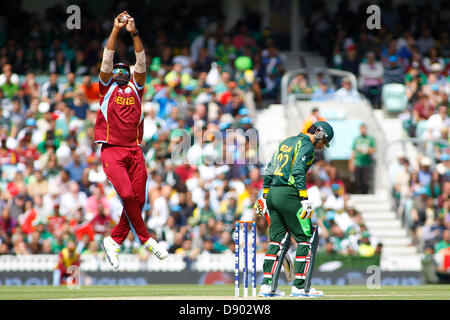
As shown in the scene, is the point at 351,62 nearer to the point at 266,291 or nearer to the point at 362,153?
the point at 362,153

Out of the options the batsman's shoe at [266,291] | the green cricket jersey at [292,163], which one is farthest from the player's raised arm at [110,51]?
the batsman's shoe at [266,291]

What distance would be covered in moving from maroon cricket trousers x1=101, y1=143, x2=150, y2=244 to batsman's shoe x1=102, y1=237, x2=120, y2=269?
2.7 inches

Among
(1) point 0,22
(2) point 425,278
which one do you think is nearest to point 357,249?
(2) point 425,278

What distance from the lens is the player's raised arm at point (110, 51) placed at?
496 inches

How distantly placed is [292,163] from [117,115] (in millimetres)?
2307

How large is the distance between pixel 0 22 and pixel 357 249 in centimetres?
1358

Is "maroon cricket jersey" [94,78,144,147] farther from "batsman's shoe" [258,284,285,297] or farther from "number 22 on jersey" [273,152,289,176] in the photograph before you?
"batsman's shoe" [258,284,285,297]

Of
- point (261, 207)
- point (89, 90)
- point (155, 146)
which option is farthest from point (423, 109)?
point (261, 207)

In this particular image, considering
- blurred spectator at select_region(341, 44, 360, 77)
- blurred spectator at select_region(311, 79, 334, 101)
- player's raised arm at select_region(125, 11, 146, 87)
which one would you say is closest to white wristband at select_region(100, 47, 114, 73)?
player's raised arm at select_region(125, 11, 146, 87)

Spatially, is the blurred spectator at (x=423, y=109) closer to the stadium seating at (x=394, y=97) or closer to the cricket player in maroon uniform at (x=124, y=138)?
the stadium seating at (x=394, y=97)

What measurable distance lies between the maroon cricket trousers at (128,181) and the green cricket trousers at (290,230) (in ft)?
5.42

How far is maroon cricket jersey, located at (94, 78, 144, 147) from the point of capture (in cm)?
1295

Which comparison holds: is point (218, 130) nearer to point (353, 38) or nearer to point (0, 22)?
point (353, 38)
